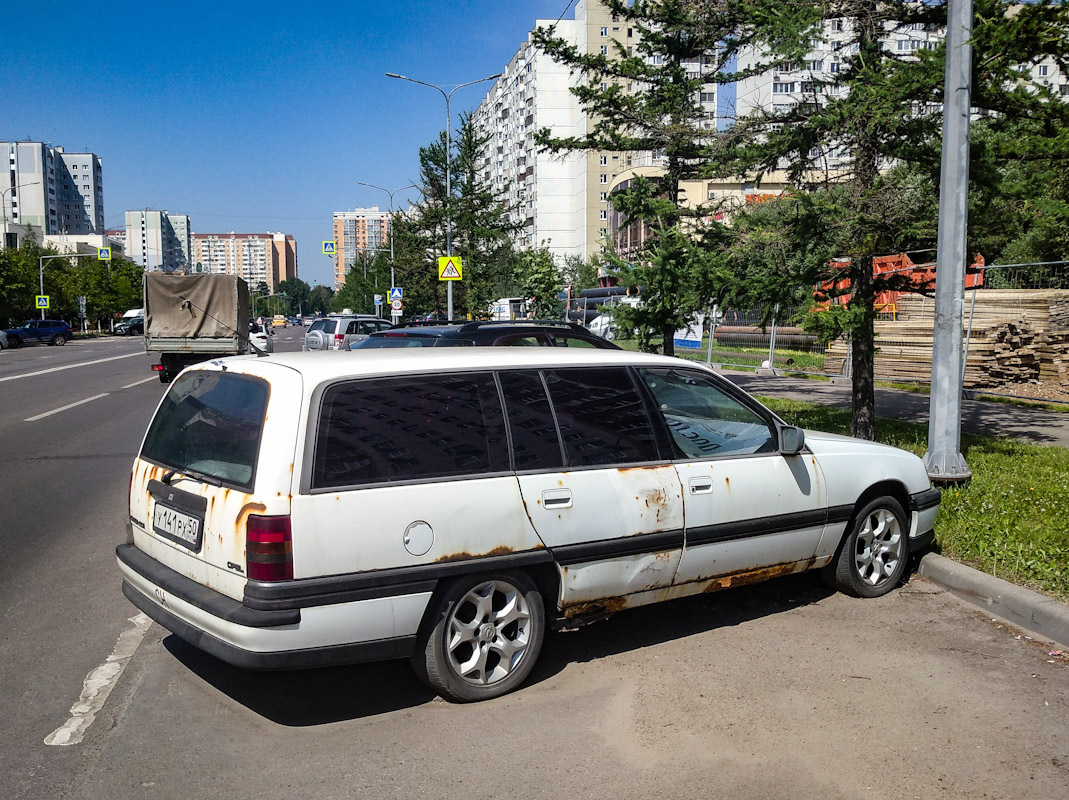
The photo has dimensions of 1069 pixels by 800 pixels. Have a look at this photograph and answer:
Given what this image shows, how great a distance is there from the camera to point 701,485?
475 cm

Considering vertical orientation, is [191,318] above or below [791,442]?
above

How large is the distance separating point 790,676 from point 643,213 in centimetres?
799

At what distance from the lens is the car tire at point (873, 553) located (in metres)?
5.51

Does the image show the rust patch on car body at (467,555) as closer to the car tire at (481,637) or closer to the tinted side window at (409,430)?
the car tire at (481,637)

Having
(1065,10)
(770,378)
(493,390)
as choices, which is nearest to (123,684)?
(493,390)

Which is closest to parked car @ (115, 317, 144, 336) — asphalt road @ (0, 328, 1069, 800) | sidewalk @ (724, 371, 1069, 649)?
sidewalk @ (724, 371, 1069, 649)

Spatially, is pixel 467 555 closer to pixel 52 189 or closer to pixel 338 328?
pixel 338 328

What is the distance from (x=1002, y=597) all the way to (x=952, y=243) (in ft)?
10.5

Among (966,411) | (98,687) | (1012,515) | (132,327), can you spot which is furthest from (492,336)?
(132,327)

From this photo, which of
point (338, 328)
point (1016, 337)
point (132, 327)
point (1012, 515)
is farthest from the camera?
point (132, 327)

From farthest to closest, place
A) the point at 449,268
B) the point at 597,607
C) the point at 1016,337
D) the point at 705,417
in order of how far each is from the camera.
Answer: the point at 449,268
the point at 1016,337
the point at 705,417
the point at 597,607

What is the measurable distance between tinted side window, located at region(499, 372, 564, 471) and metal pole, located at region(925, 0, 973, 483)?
4321 mm

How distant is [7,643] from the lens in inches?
188

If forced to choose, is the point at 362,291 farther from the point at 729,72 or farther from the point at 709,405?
the point at 709,405
